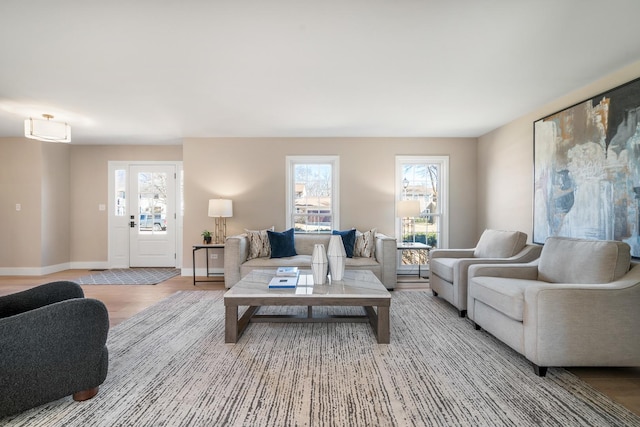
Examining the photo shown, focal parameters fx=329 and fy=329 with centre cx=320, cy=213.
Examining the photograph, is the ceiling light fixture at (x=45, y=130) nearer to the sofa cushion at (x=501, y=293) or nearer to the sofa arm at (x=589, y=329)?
the sofa cushion at (x=501, y=293)

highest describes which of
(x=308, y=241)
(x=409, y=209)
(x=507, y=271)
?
(x=409, y=209)

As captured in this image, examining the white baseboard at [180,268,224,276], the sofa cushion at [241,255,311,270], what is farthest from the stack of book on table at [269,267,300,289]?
the white baseboard at [180,268,224,276]

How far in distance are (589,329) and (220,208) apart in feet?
14.9

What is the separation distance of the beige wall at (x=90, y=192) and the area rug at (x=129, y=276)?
662 mm

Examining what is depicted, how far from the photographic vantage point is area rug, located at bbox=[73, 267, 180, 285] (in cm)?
510

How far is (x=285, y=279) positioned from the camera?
319cm

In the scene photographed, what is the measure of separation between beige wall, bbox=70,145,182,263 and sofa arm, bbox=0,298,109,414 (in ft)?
17.2

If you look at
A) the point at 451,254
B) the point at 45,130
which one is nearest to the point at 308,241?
the point at 451,254

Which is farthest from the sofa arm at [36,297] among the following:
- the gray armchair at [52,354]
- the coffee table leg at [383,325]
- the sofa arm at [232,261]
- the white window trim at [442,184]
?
the white window trim at [442,184]

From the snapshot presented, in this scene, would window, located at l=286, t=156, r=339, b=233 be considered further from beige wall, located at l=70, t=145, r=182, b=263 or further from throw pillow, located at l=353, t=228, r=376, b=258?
beige wall, located at l=70, t=145, r=182, b=263

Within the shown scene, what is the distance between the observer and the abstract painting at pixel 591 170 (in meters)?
2.77

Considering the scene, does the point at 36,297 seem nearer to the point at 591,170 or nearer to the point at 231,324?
the point at 231,324

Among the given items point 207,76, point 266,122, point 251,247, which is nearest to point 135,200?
point 251,247

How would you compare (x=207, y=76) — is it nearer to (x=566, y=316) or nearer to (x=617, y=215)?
(x=566, y=316)
